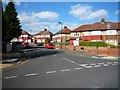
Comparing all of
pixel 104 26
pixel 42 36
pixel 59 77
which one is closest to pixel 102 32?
pixel 104 26

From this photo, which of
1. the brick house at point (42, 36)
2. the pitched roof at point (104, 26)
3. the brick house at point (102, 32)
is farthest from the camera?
the brick house at point (42, 36)

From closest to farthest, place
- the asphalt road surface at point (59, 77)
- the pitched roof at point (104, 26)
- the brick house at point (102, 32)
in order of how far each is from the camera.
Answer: the asphalt road surface at point (59, 77), the brick house at point (102, 32), the pitched roof at point (104, 26)

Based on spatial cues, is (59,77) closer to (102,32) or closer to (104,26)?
(102,32)

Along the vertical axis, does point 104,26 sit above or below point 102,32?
above

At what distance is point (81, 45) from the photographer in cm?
5575

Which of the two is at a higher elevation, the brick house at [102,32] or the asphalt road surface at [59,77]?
the brick house at [102,32]

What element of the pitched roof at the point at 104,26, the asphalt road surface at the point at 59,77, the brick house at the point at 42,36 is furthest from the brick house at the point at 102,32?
the brick house at the point at 42,36

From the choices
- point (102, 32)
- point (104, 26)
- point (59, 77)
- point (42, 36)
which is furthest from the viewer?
point (42, 36)

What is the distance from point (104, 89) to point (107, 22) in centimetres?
6538

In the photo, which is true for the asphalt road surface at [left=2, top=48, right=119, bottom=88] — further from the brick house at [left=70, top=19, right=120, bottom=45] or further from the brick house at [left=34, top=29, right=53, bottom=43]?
the brick house at [left=34, top=29, right=53, bottom=43]

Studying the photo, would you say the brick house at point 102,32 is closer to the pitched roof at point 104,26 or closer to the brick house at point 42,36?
the pitched roof at point 104,26

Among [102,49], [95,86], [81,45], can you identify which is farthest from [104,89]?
[81,45]

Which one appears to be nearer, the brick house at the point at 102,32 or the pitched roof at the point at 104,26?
the brick house at the point at 102,32

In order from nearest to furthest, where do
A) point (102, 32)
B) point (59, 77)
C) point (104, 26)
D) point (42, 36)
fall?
point (59, 77), point (102, 32), point (104, 26), point (42, 36)
